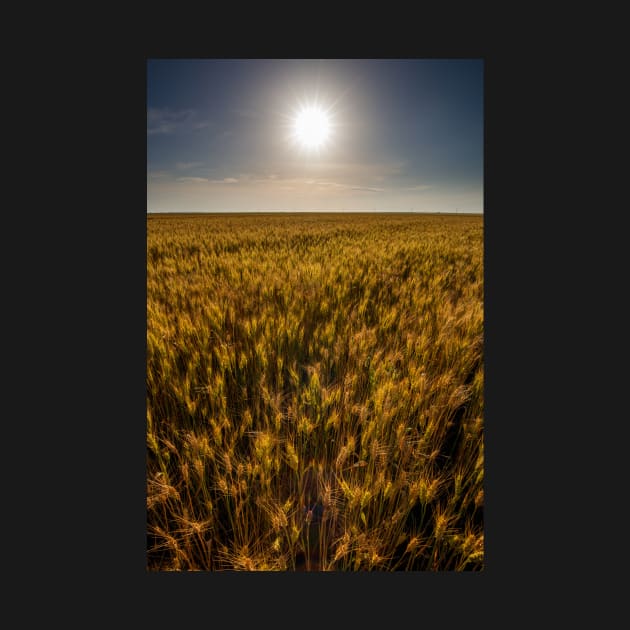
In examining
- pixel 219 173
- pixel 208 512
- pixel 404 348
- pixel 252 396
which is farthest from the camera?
pixel 219 173

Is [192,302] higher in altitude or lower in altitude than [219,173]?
lower

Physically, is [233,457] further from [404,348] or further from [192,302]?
[192,302]

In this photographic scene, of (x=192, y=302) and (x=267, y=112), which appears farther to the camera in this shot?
(x=192, y=302)

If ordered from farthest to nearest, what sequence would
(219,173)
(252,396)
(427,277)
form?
(427,277) → (219,173) → (252,396)

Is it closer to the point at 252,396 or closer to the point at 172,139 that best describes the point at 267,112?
the point at 172,139

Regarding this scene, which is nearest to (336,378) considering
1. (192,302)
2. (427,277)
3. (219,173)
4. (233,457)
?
(233,457)

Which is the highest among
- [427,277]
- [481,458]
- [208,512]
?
[427,277]

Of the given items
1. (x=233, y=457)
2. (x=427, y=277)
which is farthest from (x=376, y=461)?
(x=427, y=277)
